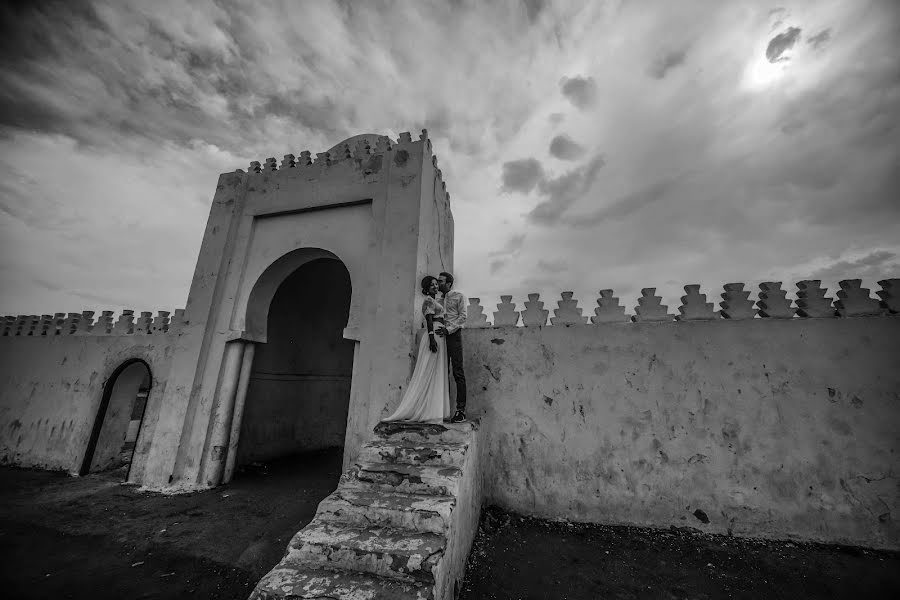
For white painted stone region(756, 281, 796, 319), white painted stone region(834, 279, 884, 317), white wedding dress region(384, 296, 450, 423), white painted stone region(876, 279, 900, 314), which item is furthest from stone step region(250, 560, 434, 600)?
white painted stone region(876, 279, 900, 314)

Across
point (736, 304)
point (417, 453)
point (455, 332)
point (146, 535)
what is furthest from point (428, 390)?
point (736, 304)

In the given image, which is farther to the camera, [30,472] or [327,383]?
[327,383]

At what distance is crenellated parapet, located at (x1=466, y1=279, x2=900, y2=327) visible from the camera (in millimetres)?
4566

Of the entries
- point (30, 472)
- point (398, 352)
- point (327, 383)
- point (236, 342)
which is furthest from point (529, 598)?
point (30, 472)

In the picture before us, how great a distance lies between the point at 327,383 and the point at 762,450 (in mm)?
9106

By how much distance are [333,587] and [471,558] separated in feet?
5.90

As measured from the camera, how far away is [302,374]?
891 cm

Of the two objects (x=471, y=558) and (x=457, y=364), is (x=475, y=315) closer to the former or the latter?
(x=457, y=364)

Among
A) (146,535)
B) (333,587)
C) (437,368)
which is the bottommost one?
(146,535)

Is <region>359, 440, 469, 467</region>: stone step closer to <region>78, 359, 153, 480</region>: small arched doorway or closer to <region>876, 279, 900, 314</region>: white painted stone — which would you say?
<region>876, 279, 900, 314</region>: white painted stone

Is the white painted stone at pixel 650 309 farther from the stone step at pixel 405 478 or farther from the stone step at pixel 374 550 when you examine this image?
the stone step at pixel 374 550

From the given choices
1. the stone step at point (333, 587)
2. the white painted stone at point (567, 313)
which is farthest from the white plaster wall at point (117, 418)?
the white painted stone at point (567, 313)

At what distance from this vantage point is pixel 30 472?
25.1 ft

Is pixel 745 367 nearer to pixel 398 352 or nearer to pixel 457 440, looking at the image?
pixel 457 440
